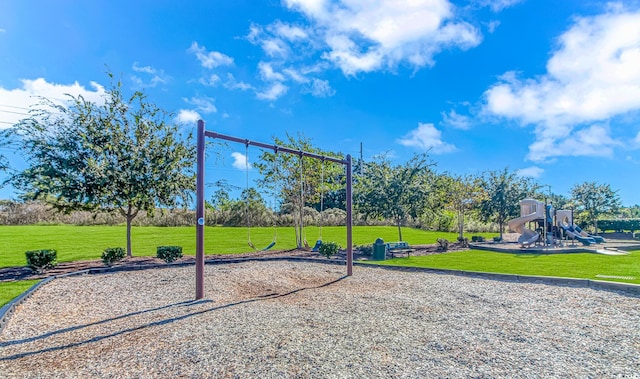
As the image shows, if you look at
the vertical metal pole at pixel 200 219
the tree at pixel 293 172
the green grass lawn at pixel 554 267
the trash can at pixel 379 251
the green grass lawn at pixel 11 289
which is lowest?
the green grass lawn at pixel 554 267

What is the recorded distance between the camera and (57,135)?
11367 mm

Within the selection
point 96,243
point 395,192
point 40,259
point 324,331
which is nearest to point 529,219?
point 395,192

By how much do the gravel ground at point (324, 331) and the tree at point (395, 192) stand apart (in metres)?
8.97

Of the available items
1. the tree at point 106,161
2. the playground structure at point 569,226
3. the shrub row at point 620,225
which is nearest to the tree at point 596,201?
the shrub row at point 620,225

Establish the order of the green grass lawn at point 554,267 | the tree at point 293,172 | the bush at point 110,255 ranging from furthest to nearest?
the tree at point 293,172, the bush at point 110,255, the green grass lawn at point 554,267

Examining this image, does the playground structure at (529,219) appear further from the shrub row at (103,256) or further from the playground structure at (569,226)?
the shrub row at (103,256)

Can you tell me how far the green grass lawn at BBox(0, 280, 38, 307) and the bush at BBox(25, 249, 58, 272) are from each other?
111cm

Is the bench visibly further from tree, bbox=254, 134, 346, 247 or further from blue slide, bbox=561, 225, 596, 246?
blue slide, bbox=561, 225, 596, 246

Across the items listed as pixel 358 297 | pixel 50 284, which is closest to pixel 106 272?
pixel 50 284

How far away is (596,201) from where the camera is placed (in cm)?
2889

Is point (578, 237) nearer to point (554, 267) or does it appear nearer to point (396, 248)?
point (554, 267)

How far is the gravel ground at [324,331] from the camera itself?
143 inches

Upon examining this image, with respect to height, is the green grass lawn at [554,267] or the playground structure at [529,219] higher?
the playground structure at [529,219]

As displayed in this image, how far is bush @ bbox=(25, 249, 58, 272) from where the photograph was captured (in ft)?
30.9
